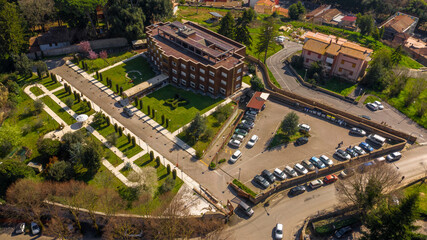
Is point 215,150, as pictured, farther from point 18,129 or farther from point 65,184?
point 18,129

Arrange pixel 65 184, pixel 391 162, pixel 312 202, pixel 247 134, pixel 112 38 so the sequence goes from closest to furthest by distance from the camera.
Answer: pixel 65 184, pixel 312 202, pixel 391 162, pixel 247 134, pixel 112 38

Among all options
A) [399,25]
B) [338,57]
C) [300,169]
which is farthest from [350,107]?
[399,25]

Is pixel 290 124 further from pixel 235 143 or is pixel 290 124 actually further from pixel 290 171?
pixel 235 143

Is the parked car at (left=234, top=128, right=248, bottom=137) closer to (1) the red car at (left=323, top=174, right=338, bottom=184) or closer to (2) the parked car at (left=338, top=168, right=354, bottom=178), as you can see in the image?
(1) the red car at (left=323, top=174, right=338, bottom=184)

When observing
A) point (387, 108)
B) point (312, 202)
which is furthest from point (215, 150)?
point (387, 108)

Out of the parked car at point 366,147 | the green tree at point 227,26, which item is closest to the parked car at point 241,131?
the parked car at point 366,147

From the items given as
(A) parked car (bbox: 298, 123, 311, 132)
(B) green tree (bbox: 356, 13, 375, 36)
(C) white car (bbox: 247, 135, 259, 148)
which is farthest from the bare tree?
(B) green tree (bbox: 356, 13, 375, 36)
